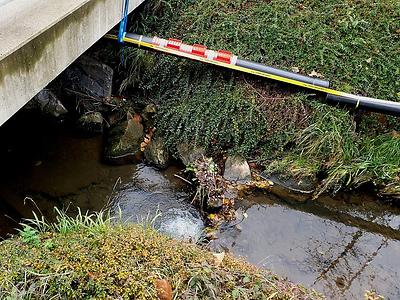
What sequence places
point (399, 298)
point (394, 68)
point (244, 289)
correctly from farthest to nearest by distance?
1. point (394, 68)
2. point (399, 298)
3. point (244, 289)

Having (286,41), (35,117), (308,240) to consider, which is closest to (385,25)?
(286,41)

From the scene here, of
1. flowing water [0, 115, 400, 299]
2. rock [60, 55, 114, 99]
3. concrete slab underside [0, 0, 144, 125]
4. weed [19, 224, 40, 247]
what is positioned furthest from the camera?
rock [60, 55, 114, 99]

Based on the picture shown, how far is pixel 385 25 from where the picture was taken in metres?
5.52

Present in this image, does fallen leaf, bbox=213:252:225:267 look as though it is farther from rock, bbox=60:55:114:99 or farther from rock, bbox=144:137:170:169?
rock, bbox=60:55:114:99

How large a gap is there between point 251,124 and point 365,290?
7.59 feet

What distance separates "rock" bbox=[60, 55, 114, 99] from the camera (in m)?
5.80

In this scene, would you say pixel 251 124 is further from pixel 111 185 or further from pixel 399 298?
pixel 399 298

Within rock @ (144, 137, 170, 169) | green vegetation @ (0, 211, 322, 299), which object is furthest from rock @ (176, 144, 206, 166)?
green vegetation @ (0, 211, 322, 299)

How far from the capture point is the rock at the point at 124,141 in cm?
527

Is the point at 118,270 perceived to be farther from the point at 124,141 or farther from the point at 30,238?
the point at 124,141

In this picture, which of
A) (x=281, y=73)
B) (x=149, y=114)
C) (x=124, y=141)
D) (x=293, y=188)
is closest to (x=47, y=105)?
(x=124, y=141)

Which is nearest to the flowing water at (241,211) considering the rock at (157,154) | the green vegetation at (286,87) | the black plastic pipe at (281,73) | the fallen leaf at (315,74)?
the rock at (157,154)

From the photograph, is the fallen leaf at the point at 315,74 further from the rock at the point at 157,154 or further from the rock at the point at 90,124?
the rock at the point at 90,124

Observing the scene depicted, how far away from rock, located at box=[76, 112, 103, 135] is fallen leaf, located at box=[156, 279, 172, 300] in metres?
3.55
